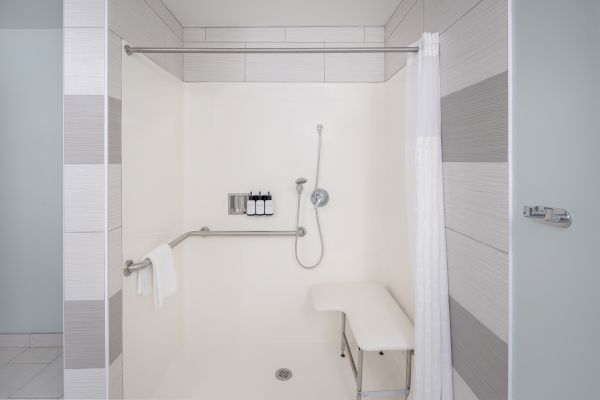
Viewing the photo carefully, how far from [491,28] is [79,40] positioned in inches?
61.8

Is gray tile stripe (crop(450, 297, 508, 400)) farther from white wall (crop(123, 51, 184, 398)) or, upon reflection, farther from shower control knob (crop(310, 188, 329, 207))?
white wall (crop(123, 51, 184, 398))

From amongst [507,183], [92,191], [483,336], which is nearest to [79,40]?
[92,191]

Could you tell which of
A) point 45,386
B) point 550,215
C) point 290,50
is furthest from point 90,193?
point 550,215

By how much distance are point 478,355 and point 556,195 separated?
643 mm

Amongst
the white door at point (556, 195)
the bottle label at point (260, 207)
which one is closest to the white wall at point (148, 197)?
the bottle label at point (260, 207)

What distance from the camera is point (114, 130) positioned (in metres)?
1.43

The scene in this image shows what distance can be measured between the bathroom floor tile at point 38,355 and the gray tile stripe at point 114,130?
66.7 inches

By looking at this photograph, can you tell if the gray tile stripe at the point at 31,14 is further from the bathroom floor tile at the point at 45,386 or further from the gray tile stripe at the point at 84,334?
the bathroom floor tile at the point at 45,386

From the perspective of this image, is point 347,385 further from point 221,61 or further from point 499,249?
point 221,61

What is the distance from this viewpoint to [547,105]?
928 millimetres

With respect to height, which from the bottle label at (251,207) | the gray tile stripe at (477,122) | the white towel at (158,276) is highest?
the gray tile stripe at (477,122)

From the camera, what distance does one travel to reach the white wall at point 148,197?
62.2 inches

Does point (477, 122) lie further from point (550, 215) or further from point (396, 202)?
point (396, 202)

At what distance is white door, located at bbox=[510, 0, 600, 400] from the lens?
84 centimetres
